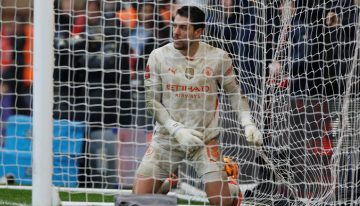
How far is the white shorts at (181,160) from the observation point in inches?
269

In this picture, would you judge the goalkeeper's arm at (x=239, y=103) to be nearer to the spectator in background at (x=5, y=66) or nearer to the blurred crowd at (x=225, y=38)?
the blurred crowd at (x=225, y=38)

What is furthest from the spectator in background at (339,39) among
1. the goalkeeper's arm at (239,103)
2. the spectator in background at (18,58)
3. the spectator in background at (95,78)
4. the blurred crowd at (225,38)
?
the spectator in background at (18,58)

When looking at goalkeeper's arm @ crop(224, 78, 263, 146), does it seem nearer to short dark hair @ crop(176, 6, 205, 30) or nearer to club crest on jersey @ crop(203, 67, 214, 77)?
club crest on jersey @ crop(203, 67, 214, 77)

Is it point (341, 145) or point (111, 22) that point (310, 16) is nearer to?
point (341, 145)

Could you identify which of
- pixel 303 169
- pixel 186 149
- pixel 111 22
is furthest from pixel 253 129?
pixel 111 22

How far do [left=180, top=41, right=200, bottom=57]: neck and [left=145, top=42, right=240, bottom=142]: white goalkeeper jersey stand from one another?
0.03 meters

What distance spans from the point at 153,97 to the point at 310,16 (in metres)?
1.52

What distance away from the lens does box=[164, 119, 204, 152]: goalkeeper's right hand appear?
6.62 m

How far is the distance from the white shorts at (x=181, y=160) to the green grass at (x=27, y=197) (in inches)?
60.5

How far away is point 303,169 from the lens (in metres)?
7.67

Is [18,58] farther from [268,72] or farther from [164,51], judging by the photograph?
[268,72]

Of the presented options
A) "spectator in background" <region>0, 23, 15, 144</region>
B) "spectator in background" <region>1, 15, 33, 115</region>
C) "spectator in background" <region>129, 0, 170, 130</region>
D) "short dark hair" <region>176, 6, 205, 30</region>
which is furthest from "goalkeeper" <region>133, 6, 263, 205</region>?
"spectator in background" <region>0, 23, 15, 144</region>

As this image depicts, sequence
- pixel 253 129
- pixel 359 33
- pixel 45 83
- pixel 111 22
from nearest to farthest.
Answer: pixel 45 83 → pixel 253 129 → pixel 359 33 → pixel 111 22

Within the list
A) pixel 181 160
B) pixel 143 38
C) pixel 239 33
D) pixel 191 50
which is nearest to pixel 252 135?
pixel 181 160
